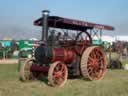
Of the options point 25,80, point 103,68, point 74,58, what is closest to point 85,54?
point 74,58

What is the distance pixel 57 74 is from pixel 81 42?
234cm

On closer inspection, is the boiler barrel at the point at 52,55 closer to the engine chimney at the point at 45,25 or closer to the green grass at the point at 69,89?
the engine chimney at the point at 45,25

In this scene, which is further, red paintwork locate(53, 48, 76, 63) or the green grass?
red paintwork locate(53, 48, 76, 63)

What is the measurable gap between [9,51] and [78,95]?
25.0m

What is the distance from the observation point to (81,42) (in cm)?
1343

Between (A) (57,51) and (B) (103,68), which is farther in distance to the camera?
(B) (103,68)

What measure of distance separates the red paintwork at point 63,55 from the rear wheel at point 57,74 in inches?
16.9

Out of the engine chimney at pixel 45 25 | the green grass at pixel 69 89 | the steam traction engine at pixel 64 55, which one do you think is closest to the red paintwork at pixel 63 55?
the steam traction engine at pixel 64 55

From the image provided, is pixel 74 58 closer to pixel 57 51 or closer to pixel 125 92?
pixel 57 51

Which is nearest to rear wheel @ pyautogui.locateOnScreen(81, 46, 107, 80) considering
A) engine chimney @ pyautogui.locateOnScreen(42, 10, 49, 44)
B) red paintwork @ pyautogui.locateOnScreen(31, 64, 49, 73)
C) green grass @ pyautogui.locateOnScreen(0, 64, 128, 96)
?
green grass @ pyautogui.locateOnScreen(0, 64, 128, 96)

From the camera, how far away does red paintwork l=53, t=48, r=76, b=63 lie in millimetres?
12080

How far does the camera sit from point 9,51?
33938mm

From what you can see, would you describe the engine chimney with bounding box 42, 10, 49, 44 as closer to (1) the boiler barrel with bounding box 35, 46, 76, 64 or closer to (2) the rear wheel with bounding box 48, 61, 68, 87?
(1) the boiler barrel with bounding box 35, 46, 76, 64

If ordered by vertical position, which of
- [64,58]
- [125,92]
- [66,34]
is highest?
[66,34]
